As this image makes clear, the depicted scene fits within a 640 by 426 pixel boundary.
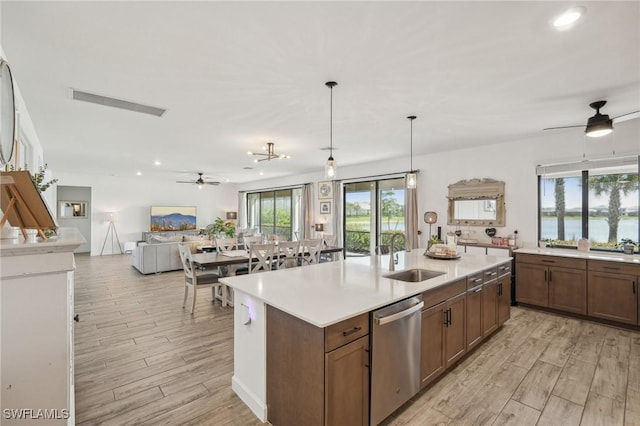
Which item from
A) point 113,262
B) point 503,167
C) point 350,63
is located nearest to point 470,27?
point 350,63

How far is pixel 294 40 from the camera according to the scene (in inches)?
82.2

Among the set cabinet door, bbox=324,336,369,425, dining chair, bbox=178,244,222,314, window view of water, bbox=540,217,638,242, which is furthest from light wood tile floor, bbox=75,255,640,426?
window view of water, bbox=540,217,638,242

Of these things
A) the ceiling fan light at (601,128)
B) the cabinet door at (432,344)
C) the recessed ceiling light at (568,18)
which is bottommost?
the cabinet door at (432,344)

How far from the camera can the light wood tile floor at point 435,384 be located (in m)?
2.11

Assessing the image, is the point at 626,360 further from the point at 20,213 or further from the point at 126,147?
the point at 126,147

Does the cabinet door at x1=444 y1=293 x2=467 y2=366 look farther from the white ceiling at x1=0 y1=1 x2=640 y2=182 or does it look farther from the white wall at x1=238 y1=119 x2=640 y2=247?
the white wall at x1=238 y1=119 x2=640 y2=247

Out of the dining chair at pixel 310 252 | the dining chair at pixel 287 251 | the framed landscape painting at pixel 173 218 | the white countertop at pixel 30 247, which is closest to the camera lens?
the white countertop at pixel 30 247

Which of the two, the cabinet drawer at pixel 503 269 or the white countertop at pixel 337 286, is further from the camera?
the cabinet drawer at pixel 503 269

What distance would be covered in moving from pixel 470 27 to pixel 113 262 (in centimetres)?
974

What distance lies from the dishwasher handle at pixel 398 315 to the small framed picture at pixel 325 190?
6091mm

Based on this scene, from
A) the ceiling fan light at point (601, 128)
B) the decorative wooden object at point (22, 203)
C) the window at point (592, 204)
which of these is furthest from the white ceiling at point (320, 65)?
the decorative wooden object at point (22, 203)

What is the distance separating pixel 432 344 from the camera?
2.36m

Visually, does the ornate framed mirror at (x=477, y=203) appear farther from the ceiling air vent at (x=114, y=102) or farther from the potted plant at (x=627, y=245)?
the ceiling air vent at (x=114, y=102)

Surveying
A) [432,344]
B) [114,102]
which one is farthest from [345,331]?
[114,102]
